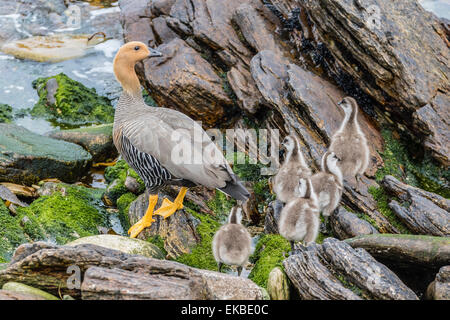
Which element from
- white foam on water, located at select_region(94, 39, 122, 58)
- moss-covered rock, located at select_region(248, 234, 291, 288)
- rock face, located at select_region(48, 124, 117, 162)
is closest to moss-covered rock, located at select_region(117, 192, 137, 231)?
rock face, located at select_region(48, 124, 117, 162)

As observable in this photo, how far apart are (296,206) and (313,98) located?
253 cm

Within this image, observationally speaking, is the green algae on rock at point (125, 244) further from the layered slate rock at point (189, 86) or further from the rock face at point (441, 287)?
the layered slate rock at point (189, 86)

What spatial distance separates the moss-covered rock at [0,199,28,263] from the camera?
739 centimetres

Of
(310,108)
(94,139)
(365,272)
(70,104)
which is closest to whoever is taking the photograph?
(365,272)

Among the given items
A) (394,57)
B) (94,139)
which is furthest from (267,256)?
(94,139)

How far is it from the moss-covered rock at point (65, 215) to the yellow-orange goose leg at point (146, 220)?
2.39ft

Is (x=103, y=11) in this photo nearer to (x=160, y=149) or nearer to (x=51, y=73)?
(x=51, y=73)

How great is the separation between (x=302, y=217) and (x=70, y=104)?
24.2 ft

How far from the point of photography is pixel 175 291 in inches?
199

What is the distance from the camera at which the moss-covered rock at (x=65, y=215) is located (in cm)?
791

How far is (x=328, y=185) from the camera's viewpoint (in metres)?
7.40

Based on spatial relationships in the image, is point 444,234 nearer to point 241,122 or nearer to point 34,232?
point 241,122

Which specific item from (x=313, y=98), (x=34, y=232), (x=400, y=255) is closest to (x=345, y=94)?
(x=313, y=98)

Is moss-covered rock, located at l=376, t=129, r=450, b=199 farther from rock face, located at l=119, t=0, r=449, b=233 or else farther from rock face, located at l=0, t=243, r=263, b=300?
rock face, located at l=0, t=243, r=263, b=300
